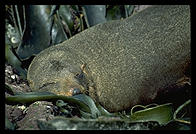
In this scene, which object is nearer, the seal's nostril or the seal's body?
the seal's nostril

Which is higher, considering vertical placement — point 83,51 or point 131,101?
point 83,51

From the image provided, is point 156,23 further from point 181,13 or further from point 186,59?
point 186,59

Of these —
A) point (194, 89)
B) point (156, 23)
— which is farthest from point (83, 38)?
point (194, 89)

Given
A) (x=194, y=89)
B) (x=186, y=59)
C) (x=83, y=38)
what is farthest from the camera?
(x=83, y=38)

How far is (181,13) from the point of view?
85.4 inches

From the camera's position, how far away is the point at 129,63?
85.0 inches

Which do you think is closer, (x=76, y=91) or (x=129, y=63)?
(x=76, y=91)

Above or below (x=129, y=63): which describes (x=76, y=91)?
below

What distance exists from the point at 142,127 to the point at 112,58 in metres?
0.96

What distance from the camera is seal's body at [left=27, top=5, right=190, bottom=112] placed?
2.09 metres

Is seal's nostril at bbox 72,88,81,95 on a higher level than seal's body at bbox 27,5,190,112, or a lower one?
lower

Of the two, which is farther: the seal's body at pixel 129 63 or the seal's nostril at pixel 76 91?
the seal's body at pixel 129 63

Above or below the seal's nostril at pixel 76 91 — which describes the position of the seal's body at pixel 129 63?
above

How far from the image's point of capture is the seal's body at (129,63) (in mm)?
2086
